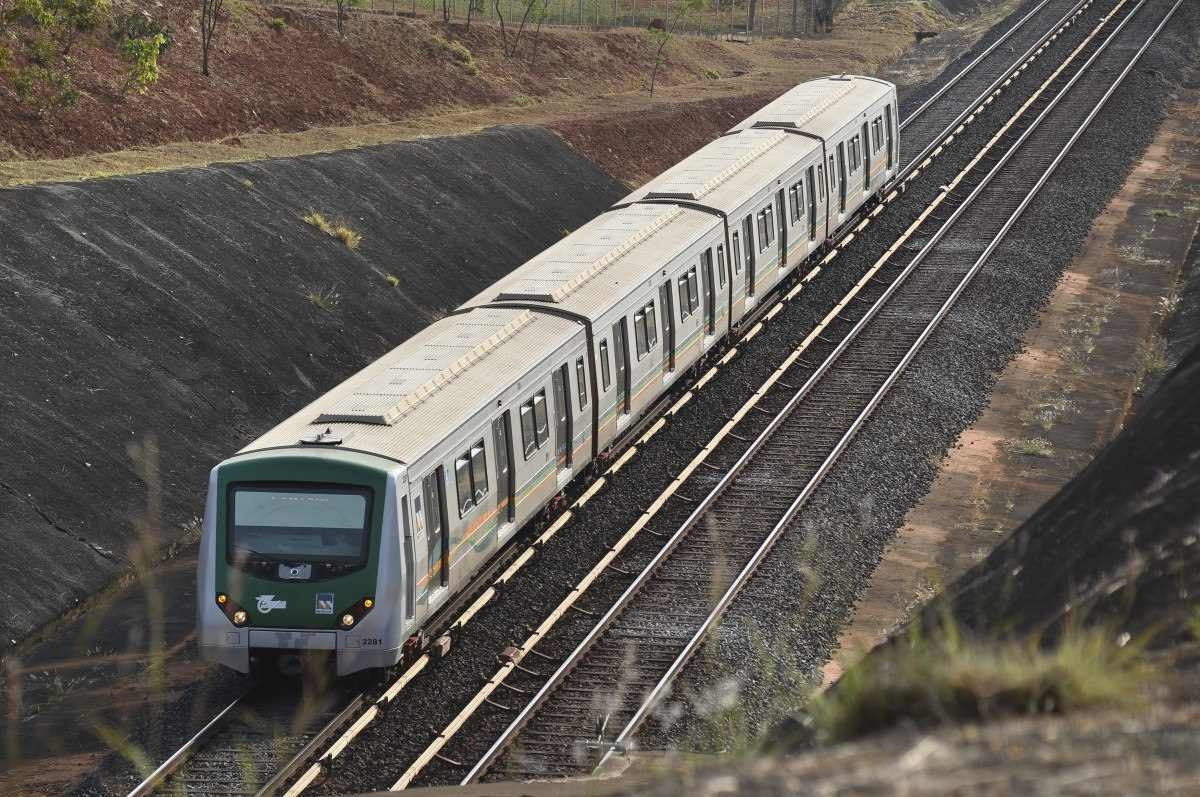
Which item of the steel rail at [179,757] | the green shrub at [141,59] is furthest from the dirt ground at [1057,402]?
the green shrub at [141,59]

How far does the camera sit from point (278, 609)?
15.3m

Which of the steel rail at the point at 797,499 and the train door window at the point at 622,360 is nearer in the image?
the steel rail at the point at 797,499

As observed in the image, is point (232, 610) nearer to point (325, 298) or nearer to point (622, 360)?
point (622, 360)

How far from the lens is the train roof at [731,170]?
27062mm

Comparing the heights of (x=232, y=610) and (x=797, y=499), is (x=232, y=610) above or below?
above

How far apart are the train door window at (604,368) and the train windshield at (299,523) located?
21.3ft

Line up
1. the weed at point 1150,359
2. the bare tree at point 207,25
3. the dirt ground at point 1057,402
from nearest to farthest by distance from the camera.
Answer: the dirt ground at point 1057,402 → the weed at point 1150,359 → the bare tree at point 207,25

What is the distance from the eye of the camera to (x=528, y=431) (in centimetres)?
1877

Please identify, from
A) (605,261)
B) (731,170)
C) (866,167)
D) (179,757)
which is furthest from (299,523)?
(866,167)

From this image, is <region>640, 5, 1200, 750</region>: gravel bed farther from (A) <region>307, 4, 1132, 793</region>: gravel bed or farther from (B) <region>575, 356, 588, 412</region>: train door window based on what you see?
(B) <region>575, 356, 588, 412</region>: train door window

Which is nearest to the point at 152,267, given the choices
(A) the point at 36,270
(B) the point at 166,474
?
(A) the point at 36,270

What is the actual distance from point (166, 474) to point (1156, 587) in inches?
622

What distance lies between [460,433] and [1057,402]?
43.1 ft

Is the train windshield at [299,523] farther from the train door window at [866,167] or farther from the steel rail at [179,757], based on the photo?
the train door window at [866,167]
